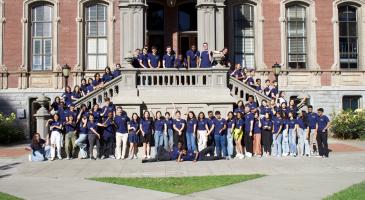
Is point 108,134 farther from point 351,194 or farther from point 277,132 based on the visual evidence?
point 351,194

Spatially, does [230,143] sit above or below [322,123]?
below

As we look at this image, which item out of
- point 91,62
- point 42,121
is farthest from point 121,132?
point 91,62

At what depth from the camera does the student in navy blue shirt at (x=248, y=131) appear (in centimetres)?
1549

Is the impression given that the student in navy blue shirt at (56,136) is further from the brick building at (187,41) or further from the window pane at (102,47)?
the window pane at (102,47)

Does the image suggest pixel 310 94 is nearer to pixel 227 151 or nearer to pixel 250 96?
pixel 250 96

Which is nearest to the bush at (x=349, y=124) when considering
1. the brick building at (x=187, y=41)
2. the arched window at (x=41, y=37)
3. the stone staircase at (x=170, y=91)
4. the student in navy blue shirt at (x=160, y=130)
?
the brick building at (x=187, y=41)

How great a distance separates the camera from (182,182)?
1078 centimetres

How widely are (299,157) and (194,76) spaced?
514 cm

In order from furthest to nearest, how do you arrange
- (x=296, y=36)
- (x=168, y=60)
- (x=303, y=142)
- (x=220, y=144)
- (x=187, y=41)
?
(x=296, y=36) < (x=187, y=41) < (x=168, y=60) < (x=303, y=142) < (x=220, y=144)

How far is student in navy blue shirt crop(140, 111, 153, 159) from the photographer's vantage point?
49.9ft

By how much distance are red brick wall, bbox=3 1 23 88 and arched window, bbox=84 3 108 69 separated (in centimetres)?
352

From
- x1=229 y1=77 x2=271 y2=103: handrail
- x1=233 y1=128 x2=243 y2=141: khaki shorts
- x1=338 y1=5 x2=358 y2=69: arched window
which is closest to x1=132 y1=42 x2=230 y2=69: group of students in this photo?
x1=229 y1=77 x2=271 y2=103: handrail

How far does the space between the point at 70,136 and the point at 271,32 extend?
13.7 metres

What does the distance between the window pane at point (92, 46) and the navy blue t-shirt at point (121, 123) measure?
31.8 ft
